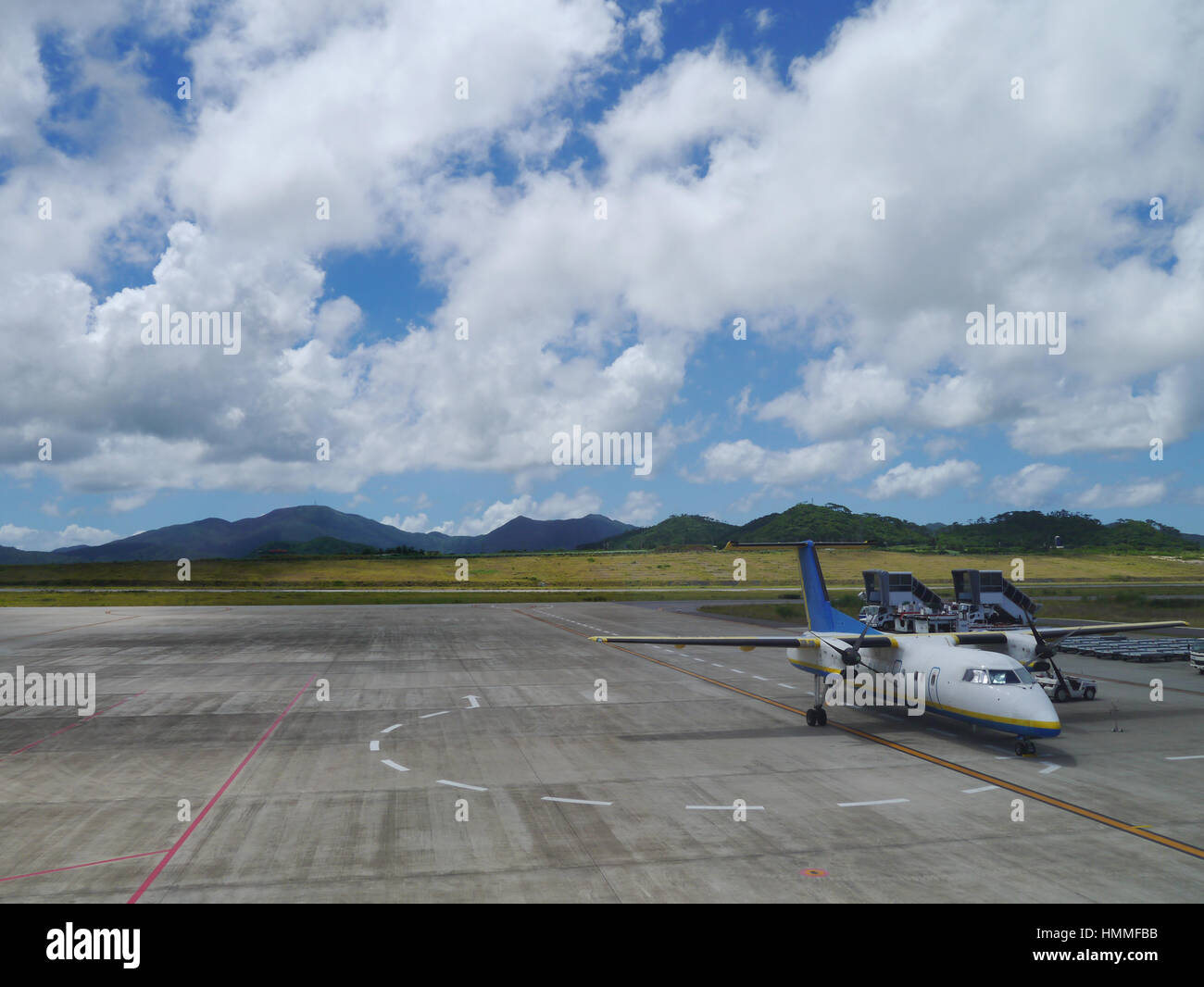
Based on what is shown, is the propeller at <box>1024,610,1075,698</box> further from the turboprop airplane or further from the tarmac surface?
the tarmac surface

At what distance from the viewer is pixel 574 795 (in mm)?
16578

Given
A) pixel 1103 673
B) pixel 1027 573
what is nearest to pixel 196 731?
pixel 1103 673

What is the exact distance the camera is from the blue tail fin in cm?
2662

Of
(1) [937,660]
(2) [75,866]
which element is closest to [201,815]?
(2) [75,866]

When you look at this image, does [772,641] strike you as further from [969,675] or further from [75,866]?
[75,866]

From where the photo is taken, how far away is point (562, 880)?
11836mm

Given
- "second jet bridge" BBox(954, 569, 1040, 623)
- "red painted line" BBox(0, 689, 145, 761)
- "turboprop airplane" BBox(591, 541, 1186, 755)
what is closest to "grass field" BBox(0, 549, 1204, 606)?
"second jet bridge" BBox(954, 569, 1040, 623)

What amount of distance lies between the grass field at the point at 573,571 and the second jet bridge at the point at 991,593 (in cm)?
6604

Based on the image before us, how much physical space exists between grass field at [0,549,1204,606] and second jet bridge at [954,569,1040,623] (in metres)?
66.0

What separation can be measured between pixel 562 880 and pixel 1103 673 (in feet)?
112

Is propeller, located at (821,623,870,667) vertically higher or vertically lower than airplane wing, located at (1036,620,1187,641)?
lower

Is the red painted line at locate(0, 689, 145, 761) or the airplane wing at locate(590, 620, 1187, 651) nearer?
the red painted line at locate(0, 689, 145, 761)

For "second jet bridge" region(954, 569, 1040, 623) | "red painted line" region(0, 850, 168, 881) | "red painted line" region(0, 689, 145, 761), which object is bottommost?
"red painted line" region(0, 689, 145, 761)
